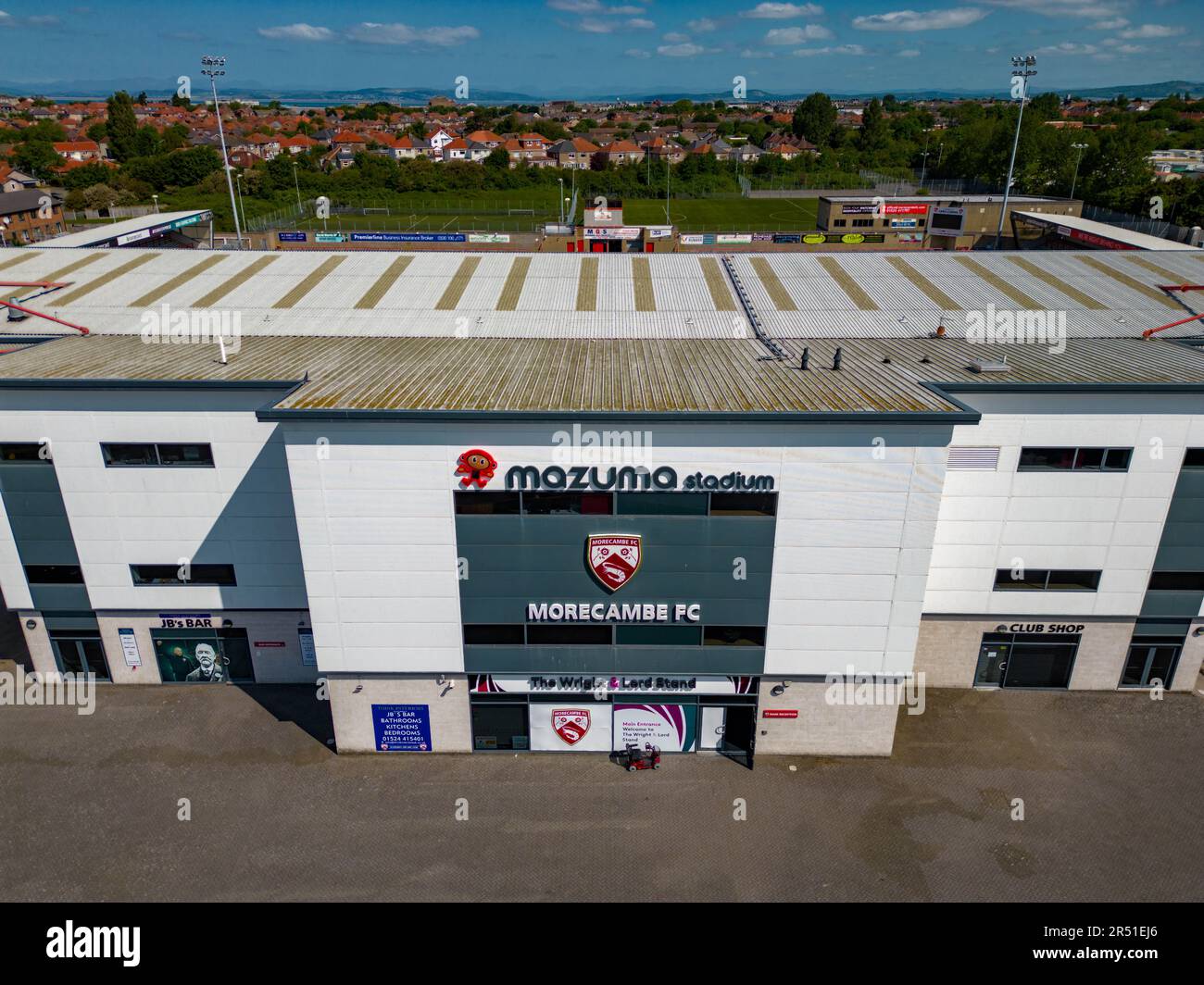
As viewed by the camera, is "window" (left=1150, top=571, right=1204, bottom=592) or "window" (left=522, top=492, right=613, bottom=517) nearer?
"window" (left=522, top=492, right=613, bottom=517)

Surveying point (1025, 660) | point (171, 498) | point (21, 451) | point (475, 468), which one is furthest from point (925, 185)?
point (21, 451)

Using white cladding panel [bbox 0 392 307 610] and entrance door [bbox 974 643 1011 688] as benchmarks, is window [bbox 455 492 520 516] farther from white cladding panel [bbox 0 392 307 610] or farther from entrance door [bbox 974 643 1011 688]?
entrance door [bbox 974 643 1011 688]

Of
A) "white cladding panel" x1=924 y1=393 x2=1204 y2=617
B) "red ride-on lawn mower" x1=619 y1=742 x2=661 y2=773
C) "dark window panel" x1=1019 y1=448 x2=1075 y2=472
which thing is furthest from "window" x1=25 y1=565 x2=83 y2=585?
"dark window panel" x1=1019 y1=448 x2=1075 y2=472

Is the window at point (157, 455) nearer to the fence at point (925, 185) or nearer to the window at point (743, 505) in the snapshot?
the window at point (743, 505)

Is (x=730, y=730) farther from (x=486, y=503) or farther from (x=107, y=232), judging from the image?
(x=107, y=232)

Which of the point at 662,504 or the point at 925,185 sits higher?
the point at 925,185

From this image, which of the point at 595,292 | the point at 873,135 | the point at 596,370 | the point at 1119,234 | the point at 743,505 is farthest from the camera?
the point at 873,135

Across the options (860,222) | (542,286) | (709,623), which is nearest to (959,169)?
(860,222)
